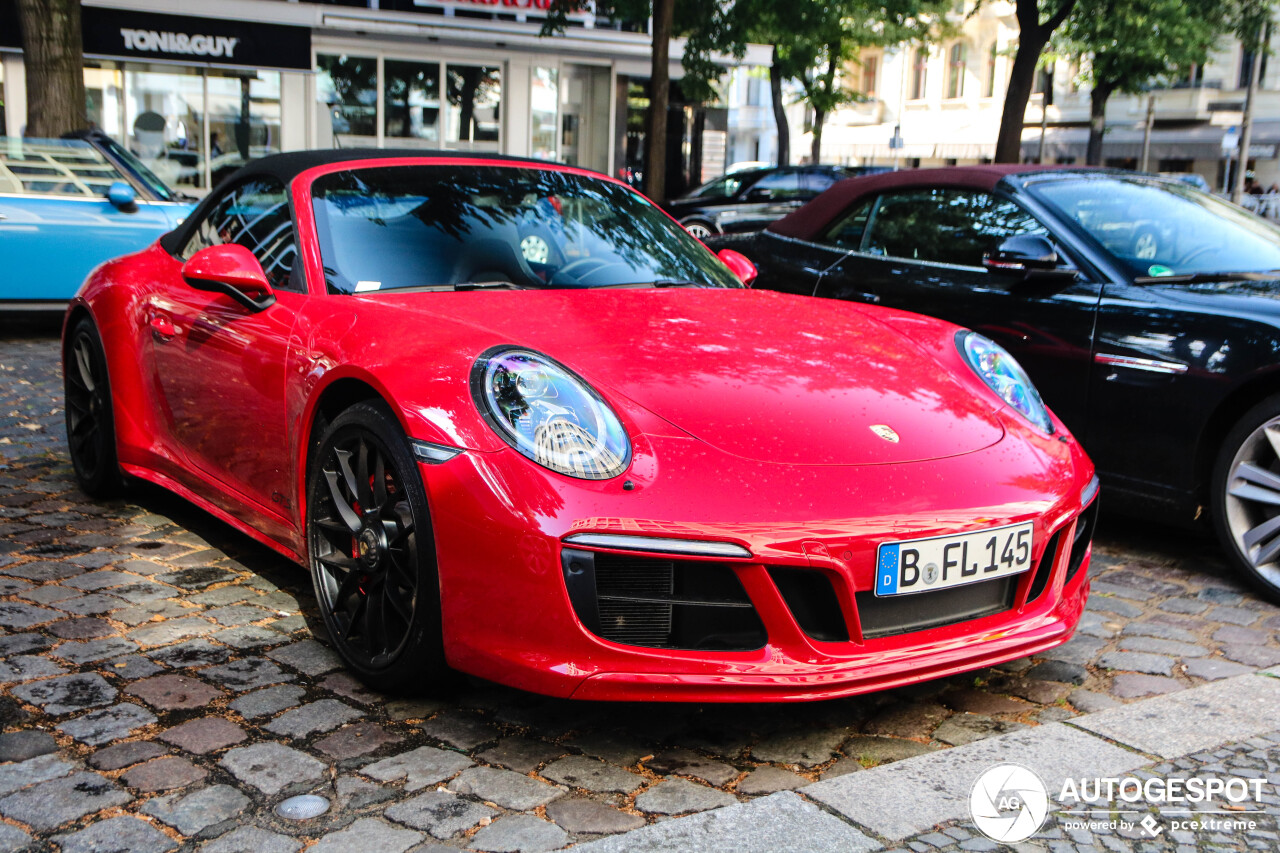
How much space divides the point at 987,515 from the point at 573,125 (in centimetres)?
2176

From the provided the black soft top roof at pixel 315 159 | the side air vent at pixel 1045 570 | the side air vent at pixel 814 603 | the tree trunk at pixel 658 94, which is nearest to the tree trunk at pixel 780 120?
the tree trunk at pixel 658 94

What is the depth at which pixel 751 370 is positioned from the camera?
3.17 meters

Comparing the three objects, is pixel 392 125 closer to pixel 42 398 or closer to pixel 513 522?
pixel 42 398

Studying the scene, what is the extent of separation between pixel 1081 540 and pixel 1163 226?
2167 mm

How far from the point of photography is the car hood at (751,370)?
293 centimetres

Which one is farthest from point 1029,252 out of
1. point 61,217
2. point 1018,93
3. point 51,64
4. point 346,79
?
point 346,79

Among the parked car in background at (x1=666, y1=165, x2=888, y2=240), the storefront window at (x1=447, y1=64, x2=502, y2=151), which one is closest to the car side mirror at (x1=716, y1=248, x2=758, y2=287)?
the parked car in background at (x1=666, y1=165, x2=888, y2=240)

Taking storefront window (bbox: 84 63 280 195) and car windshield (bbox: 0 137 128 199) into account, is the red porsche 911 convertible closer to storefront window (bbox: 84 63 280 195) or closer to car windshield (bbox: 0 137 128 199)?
car windshield (bbox: 0 137 128 199)

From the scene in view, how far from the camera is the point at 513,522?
265cm

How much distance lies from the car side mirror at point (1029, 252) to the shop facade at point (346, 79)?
15.5 m

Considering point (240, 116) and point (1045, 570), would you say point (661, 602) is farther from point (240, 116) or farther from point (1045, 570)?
point (240, 116)

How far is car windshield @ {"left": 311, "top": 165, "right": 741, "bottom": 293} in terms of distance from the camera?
362 cm

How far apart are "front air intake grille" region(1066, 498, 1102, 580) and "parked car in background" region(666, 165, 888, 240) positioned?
628 inches

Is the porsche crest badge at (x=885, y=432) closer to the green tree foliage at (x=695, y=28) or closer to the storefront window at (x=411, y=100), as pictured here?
the green tree foliage at (x=695, y=28)
